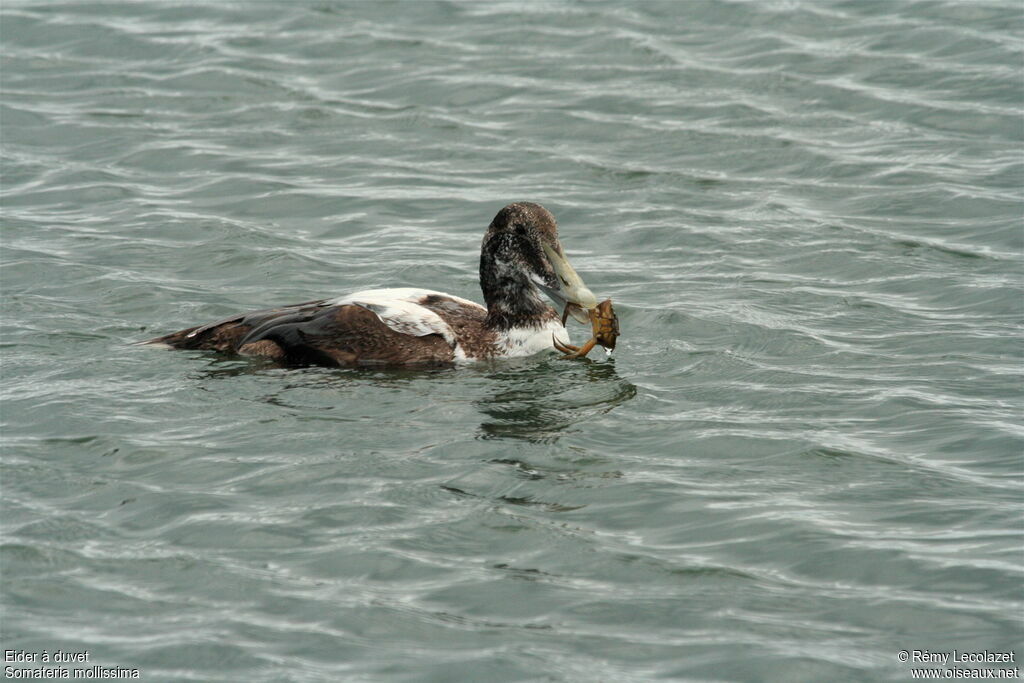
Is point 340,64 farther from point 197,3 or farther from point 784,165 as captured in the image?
point 784,165

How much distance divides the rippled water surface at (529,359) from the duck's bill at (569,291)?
1.25 ft

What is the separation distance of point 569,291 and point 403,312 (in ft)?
3.29

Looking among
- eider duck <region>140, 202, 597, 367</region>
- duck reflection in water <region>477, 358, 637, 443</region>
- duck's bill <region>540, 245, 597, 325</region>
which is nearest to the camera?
duck reflection in water <region>477, 358, 637, 443</region>

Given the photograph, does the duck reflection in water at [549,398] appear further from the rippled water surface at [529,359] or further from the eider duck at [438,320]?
the eider duck at [438,320]

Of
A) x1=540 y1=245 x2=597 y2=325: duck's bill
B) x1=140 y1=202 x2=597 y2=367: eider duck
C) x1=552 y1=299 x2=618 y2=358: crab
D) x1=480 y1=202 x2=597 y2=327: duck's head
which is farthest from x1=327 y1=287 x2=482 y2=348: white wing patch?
x1=552 y1=299 x2=618 y2=358: crab

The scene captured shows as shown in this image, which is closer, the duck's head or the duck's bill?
the duck's bill

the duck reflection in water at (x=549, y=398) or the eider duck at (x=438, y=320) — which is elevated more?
the eider duck at (x=438, y=320)

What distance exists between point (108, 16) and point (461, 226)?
6.83 meters

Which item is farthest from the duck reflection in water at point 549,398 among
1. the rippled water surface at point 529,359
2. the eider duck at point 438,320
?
the eider duck at point 438,320

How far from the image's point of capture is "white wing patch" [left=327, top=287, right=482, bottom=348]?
8.81 m

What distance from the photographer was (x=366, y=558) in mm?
6312

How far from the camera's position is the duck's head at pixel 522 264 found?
30.0 feet

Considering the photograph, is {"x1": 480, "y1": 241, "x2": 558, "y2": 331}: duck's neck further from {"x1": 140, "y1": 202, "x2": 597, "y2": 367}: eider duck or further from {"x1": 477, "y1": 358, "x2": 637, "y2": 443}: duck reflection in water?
{"x1": 477, "y1": 358, "x2": 637, "y2": 443}: duck reflection in water

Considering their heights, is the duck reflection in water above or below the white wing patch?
below
